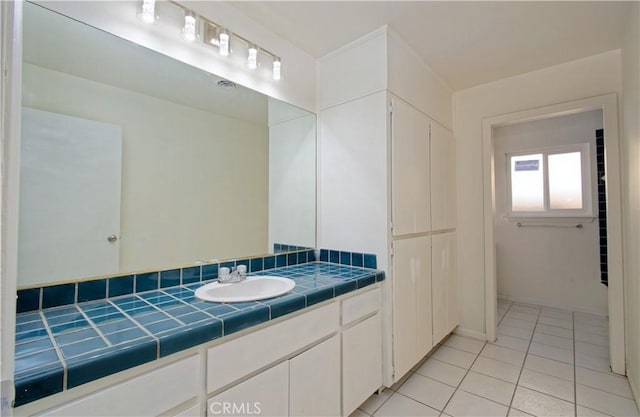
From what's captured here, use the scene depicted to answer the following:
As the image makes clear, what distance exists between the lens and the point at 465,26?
1796mm

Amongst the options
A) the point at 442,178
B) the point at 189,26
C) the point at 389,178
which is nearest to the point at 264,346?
the point at 389,178

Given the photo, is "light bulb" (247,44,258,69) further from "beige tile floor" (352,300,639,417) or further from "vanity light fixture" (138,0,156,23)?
"beige tile floor" (352,300,639,417)

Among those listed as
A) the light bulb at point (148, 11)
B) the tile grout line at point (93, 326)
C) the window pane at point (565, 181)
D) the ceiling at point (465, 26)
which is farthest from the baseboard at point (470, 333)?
the light bulb at point (148, 11)

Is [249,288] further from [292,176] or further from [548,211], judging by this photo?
[548,211]

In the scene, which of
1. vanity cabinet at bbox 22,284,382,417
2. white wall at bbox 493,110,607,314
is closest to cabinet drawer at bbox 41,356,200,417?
vanity cabinet at bbox 22,284,382,417

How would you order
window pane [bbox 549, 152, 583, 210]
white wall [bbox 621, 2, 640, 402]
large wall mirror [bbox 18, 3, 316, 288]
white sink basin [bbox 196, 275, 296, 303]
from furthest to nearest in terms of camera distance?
window pane [bbox 549, 152, 583, 210] → white wall [bbox 621, 2, 640, 402] → white sink basin [bbox 196, 275, 296, 303] → large wall mirror [bbox 18, 3, 316, 288]

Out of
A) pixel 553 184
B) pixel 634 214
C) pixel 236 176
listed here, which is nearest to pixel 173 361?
pixel 236 176

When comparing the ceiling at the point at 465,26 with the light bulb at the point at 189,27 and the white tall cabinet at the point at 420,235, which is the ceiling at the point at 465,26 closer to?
the light bulb at the point at 189,27

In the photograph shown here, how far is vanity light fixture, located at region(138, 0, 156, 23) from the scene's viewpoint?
4.07ft

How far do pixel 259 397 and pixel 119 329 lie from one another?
0.57m

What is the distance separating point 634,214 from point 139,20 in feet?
9.41

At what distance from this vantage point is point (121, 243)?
1.33 m

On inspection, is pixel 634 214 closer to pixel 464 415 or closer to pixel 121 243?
pixel 464 415

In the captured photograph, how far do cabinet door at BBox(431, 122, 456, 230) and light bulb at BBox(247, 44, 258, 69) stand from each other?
1.48 m
